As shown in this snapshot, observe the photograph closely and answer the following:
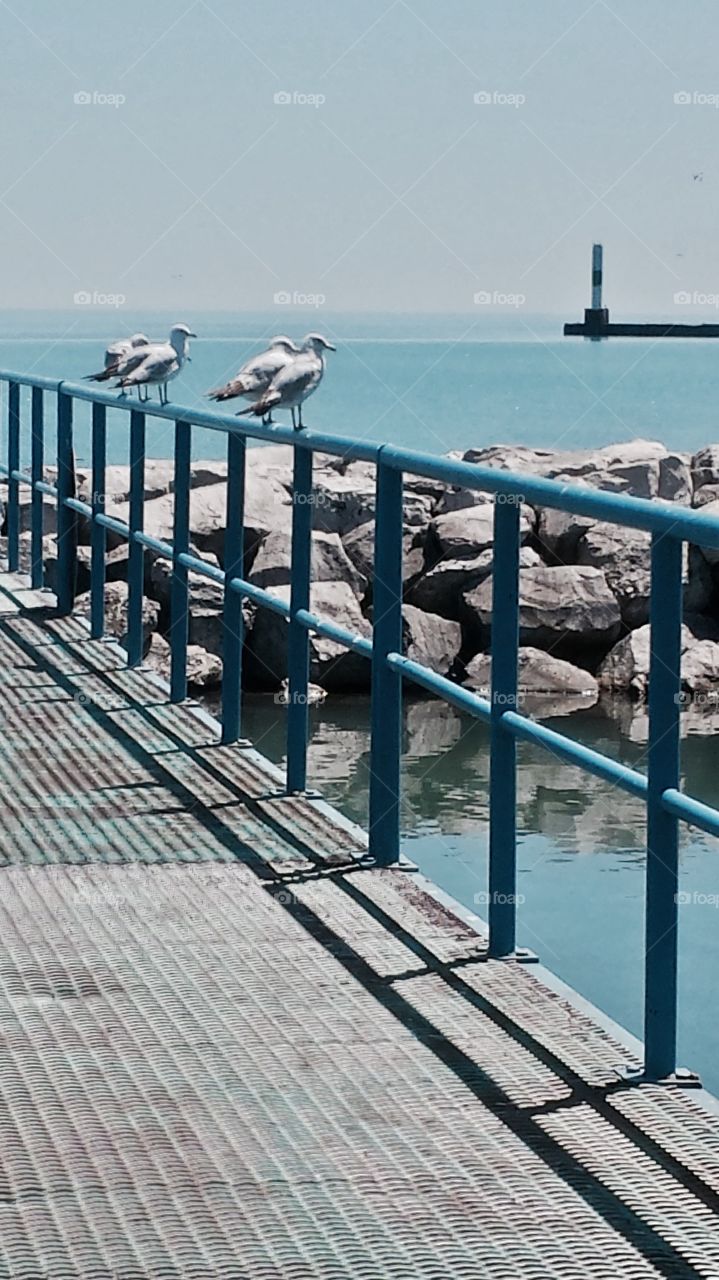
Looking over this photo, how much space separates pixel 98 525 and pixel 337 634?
4.13 meters

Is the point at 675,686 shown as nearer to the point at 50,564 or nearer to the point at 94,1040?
the point at 94,1040

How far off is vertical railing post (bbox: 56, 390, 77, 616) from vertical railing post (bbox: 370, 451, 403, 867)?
16.5ft

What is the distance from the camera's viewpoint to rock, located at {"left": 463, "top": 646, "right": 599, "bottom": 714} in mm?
14750

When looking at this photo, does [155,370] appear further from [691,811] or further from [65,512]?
[691,811]

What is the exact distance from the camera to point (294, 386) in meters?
7.27

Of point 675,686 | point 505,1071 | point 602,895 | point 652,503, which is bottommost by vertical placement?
point 602,895

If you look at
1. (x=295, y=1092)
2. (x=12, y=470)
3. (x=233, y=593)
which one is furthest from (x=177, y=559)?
(x=12, y=470)

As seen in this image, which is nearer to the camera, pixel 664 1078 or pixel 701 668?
pixel 664 1078

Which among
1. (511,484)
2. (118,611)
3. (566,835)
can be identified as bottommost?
(566,835)

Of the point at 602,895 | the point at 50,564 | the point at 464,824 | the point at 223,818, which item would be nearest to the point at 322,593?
the point at 50,564

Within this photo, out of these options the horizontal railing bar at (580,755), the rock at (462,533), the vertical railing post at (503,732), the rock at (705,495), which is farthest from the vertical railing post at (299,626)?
the rock at (705,495)

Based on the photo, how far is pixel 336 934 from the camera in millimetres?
4953

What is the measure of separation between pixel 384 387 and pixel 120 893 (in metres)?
99.6

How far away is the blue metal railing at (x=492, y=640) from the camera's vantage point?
3.84 meters
